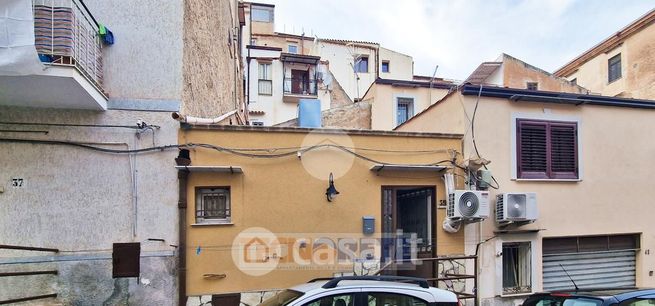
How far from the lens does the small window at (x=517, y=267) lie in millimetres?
8539

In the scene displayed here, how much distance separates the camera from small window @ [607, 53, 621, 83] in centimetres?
2156

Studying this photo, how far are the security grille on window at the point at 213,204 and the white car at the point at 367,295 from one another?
2898mm

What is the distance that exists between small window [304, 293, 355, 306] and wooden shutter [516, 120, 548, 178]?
18.6 ft

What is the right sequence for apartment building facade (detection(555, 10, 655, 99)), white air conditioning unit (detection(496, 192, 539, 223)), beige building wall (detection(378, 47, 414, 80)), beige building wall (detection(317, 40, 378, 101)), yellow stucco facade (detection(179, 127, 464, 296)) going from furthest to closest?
beige building wall (detection(378, 47, 414, 80)), beige building wall (detection(317, 40, 378, 101)), apartment building facade (detection(555, 10, 655, 99)), white air conditioning unit (detection(496, 192, 539, 223)), yellow stucco facade (detection(179, 127, 464, 296))

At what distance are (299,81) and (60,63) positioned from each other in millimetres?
21231

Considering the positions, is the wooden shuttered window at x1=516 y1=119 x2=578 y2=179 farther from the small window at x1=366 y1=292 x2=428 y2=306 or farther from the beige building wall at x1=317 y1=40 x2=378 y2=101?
the beige building wall at x1=317 y1=40 x2=378 y2=101

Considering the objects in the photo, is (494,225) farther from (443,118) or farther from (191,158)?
(191,158)

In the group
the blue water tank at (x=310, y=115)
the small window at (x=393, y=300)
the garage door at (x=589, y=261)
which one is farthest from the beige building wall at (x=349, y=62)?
the small window at (x=393, y=300)

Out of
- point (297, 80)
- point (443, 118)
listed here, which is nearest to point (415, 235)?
point (443, 118)

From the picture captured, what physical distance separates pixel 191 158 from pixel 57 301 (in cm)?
304

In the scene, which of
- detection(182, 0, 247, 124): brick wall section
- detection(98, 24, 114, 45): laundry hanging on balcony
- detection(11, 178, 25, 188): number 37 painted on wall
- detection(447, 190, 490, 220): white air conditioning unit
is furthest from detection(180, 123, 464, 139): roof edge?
detection(11, 178, 25, 188): number 37 painted on wall

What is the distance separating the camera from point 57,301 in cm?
649

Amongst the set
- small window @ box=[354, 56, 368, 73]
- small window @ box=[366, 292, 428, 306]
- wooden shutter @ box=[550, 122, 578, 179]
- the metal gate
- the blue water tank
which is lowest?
the metal gate

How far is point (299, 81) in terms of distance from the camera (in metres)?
26.5
